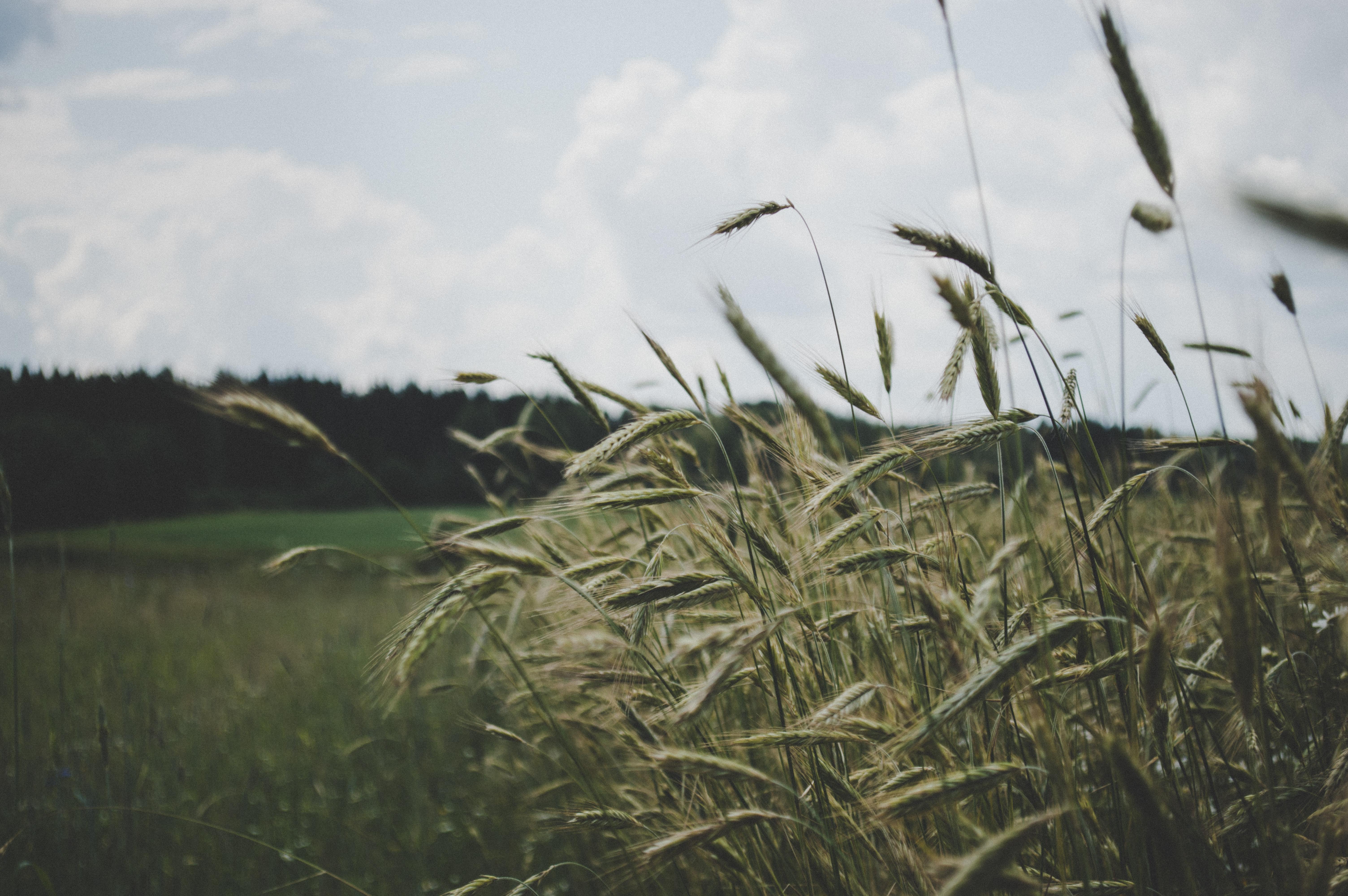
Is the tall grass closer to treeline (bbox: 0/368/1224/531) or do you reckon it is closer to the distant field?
treeline (bbox: 0/368/1224/531)

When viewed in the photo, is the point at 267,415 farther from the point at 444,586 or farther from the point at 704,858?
the point at 704,858

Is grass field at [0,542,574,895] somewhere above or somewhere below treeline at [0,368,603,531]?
below

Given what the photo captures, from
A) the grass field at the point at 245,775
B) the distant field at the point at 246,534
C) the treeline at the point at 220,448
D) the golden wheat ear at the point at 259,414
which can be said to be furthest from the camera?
the distant field at the point at 246,534

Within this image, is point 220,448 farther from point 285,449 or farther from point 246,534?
point 246,534

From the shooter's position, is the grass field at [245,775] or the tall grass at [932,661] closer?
the tall grass at [932,661]

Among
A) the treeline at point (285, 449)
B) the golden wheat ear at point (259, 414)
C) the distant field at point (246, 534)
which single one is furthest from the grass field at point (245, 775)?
the distant field at point (246, 534)

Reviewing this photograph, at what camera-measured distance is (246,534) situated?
2241 centimetres

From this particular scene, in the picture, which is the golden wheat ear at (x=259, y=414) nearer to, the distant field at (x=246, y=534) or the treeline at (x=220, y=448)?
the treeline at (x=220, y=448)

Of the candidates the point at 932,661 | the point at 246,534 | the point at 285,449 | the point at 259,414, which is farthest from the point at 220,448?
the point at 932,661

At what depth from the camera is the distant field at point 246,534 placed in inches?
682

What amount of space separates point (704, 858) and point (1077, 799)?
3.23 ft

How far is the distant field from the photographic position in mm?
17328

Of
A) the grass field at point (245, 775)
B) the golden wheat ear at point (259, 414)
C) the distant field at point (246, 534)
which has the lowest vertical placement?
the distant field at point (246, 534)

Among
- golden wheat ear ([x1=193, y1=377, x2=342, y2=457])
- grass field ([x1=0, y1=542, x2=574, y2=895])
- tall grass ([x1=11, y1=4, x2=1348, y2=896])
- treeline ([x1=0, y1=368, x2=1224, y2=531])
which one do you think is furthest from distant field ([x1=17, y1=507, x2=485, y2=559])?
golden wheat ear ([x1=193, y1=377, x2=342, y2=457])
